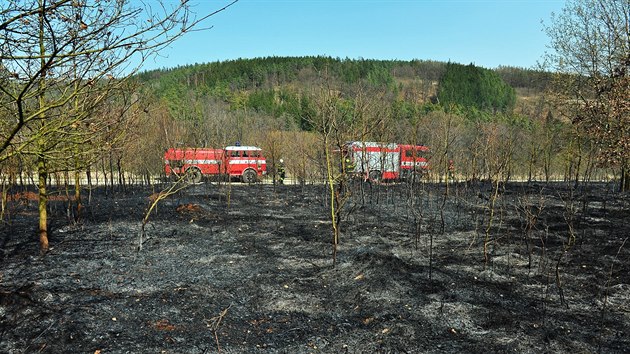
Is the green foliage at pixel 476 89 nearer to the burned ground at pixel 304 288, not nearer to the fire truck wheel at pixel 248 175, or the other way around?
the fire truck wheel at pixel 248 175

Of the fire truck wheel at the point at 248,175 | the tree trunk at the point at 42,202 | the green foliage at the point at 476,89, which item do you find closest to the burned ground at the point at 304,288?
the tree trunk at the point at 42,202

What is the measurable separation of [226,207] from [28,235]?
5172mm

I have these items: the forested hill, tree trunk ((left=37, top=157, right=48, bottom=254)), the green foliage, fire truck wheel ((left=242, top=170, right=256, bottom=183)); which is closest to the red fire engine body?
tree trunk ((left=37, top=157, right=48, bottom=254))

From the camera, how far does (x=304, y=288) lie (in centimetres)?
609

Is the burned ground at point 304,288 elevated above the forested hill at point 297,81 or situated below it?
below

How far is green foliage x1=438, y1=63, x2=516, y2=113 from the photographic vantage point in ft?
235

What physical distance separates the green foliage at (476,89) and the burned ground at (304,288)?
64114mm

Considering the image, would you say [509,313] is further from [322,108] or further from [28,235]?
[28,235]

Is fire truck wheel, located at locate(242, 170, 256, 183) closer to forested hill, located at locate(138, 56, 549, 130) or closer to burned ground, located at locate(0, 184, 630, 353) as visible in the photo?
burned ground, located at locate(0, 184, 630, 353)

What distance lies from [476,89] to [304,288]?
76631 mm

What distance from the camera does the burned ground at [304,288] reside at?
4520 mm

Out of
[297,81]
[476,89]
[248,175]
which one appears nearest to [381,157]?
[248,175]

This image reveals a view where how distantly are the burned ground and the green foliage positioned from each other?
6411cm

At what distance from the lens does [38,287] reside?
219 inches
